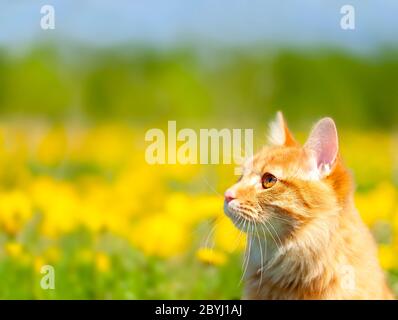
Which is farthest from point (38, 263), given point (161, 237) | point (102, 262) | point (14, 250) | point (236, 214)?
point (236, 214)

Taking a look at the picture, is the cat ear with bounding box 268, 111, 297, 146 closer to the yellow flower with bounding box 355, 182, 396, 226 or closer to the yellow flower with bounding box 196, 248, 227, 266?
the yellow flower with bounding box 196, 248, 227, 266

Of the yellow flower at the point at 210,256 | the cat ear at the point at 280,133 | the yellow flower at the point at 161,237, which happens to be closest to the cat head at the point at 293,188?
the cat ear at the point at 280,133

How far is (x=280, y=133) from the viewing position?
232 cm

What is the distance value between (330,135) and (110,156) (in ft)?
5.35

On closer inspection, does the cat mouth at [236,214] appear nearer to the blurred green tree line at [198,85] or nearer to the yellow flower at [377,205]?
the yellow flower at [377,205]

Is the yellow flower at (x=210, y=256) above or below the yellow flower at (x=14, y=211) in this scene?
below

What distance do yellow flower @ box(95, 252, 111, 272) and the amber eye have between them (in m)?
0.85

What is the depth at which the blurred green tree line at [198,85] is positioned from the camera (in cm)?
336

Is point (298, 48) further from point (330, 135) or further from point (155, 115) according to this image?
point (330, 135)

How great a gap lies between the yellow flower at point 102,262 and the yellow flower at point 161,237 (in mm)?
154

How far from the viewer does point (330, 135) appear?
6.90 ft

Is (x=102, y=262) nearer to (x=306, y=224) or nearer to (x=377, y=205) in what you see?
(x=306, y=224)

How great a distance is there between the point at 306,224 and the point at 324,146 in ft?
0.72

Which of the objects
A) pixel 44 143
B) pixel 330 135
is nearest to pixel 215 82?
pixel 44 143
